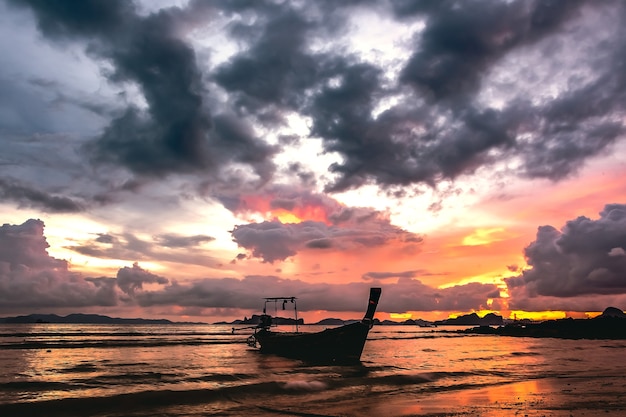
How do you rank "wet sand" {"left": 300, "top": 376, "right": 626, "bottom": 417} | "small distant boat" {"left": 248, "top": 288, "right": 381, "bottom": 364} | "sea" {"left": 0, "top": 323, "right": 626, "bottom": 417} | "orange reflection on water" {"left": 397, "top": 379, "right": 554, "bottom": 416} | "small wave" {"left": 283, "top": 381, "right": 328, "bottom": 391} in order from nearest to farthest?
"wet sand" {"left": 300, "top": 376, "right": 626, "bottom": 417}, "orange reflection on water" {"left": 397, "top": 379, "right": 554, "bottom": 416}, "sea" {"left": 0, "top": 323, "right": 626, "bottom": 417}, "small wave" {"left": 283, "top": 381, "right": 328, "bottom": 391}, "small distant boat" {"left": 248, "top": 288, "right": 381, "bottom": 364}

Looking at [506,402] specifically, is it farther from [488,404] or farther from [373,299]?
[373,299]

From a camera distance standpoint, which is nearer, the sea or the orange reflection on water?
the orange reflection on water

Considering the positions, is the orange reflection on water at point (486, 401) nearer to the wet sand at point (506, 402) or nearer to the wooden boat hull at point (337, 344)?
the wet sand at point (506, 402)

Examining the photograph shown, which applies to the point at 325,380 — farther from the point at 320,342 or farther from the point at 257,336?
the point at 257,336

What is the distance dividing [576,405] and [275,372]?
1976 cm

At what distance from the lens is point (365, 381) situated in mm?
26766

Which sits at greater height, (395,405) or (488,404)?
(488,404)

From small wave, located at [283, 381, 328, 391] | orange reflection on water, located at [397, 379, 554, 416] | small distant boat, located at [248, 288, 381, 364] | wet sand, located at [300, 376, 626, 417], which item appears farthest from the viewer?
small distant boat, located at [248, 288, 381, 364]

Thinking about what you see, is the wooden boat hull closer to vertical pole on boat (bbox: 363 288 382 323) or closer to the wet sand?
vertical pole on boat (bbox: 363 288 382 323)

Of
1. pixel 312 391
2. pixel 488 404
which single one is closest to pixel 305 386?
pixel 312 391

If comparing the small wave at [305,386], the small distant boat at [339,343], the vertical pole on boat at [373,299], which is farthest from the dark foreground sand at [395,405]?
the small distant boat at [339,343]

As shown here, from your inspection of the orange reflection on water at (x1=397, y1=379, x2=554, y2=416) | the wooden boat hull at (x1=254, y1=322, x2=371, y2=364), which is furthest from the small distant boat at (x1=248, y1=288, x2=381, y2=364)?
the orange reflection on water at (x1=397, y1=379, x2=554, y2=416)

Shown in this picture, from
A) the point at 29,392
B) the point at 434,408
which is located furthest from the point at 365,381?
the point at 29,392

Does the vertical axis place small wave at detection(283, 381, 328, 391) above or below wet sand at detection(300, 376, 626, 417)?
below
